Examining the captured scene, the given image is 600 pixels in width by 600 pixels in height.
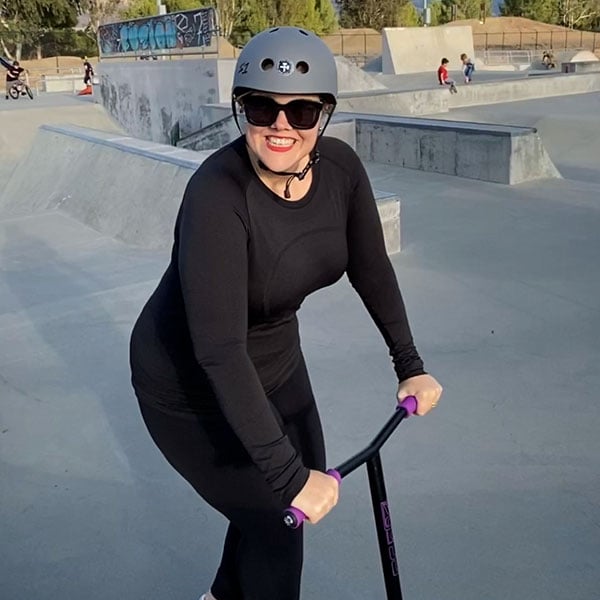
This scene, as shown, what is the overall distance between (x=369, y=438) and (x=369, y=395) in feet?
1.53

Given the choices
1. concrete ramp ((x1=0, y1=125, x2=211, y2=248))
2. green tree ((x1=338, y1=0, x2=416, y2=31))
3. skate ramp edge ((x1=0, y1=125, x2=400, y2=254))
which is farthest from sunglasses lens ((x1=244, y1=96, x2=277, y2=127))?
green tree ((x1=338, y1=0, x2=416, y2=31))

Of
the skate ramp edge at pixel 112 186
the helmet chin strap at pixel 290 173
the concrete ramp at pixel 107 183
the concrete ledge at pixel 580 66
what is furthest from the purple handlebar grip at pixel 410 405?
the concrete ledge at pixel 580 66

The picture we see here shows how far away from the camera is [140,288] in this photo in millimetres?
5914

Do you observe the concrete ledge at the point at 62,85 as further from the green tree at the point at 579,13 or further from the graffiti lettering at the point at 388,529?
the green tree at the point at 579,13

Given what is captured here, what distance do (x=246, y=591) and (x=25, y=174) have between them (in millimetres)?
10599

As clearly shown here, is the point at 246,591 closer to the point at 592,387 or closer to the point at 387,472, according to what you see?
the point at 387,472

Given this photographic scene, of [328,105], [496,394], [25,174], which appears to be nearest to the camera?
[328,105]

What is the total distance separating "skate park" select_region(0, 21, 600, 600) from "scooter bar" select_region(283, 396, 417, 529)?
3.07ft

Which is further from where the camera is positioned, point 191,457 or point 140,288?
point 140,288

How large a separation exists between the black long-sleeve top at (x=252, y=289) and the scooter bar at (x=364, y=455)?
43mm

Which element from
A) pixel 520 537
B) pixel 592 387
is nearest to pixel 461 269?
pixel 592 387

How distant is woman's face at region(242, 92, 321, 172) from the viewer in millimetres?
1706

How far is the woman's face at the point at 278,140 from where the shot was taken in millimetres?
1706

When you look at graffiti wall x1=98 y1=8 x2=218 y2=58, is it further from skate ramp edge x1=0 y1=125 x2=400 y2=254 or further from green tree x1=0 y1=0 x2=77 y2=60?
green tree x1=0 y1=0 x2=77 y2=60
